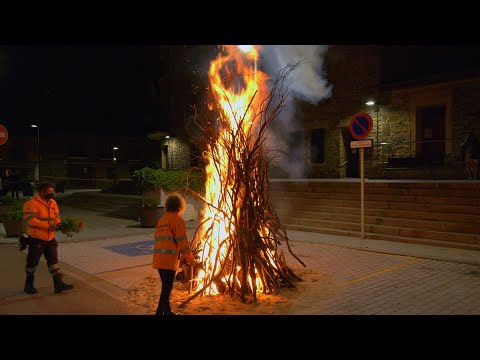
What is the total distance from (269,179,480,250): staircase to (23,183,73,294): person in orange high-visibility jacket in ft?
24.7

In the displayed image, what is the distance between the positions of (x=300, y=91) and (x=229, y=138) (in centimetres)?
1434

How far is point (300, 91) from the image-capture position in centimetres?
1973

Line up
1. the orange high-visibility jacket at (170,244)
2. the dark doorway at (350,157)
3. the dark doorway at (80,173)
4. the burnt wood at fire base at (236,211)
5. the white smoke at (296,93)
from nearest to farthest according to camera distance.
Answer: the orange high-visibility jacket at (170,244), the burnt wood at fire base at (236,211), the white smoke at (296,93), the dark doorway at (350,157), the dark doorway at (80,173)

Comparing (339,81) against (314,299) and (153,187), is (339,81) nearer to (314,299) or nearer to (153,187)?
(153,187)

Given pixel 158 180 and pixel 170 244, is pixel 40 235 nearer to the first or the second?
pixel 170 244

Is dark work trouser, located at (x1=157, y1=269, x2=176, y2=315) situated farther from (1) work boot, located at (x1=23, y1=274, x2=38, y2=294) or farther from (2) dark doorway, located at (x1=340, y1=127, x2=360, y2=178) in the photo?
(2) dark doorway, located at (x1=340, y1=127, x2=360, y2=178)

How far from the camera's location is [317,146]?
2002cm

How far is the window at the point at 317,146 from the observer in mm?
19703

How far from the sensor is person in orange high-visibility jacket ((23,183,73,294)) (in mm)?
6309

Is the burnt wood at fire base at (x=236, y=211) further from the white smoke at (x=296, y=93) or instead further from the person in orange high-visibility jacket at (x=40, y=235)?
the white smoke at (x=296, y=93)

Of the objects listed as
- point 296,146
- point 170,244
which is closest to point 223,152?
point 170,244

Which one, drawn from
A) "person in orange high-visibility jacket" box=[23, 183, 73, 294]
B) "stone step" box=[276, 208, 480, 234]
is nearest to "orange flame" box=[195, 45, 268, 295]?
"person in orange high-visibility jacket" box=[23, 183, 73, 294]

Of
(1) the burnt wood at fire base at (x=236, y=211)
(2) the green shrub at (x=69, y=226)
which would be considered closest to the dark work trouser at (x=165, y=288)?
(1) the burnt wood at fire base at (x=236, y=211)

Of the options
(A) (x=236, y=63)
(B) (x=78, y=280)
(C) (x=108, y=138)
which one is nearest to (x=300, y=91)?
(A) (x=236, y=63)
